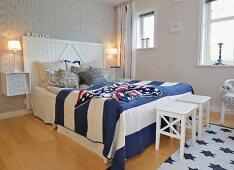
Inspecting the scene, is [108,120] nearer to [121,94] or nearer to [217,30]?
[121,94]

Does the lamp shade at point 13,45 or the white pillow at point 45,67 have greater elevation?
the lamp shade at point 13,45

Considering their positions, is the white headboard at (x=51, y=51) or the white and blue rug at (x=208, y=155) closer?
the white and blue rug at (x=208, y=155)

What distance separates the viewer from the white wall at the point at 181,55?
127 inches

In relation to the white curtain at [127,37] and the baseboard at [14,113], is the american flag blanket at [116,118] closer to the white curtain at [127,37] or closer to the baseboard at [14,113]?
the baseboard at [14,113]

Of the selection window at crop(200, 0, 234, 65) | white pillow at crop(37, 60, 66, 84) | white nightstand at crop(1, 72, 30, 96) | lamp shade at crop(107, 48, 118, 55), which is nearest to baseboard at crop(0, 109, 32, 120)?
white nightstand at crop(1, 72, 30, 96)

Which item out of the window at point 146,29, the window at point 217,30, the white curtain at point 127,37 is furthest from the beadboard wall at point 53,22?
the window at point 217,30

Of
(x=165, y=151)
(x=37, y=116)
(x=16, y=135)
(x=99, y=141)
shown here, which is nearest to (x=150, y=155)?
(x=165, y=151)

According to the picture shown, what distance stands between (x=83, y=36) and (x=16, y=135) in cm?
256

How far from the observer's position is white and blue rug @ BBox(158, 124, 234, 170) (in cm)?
159

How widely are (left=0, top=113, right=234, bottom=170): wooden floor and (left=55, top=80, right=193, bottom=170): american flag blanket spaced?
149mm

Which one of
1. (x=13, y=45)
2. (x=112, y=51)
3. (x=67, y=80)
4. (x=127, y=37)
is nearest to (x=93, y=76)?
(x=67, y=80)

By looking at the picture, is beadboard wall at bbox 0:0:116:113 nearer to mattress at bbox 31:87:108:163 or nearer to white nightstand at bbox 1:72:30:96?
white nightstand at bbox 1:72:30:96

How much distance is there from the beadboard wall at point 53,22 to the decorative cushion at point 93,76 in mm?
1208

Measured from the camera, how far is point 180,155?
173 cm
